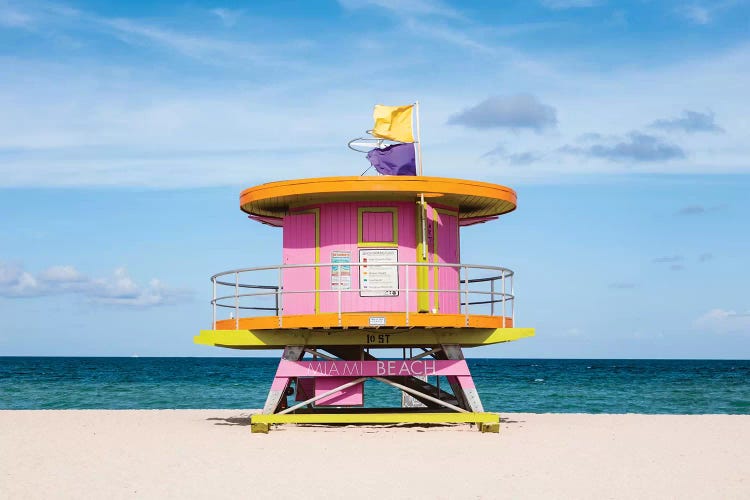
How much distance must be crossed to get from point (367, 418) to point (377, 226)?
3955 mm

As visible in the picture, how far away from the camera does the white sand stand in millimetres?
13031

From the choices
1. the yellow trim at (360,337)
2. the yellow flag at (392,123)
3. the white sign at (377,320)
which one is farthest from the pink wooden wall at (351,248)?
the yellow flag at (392,123)

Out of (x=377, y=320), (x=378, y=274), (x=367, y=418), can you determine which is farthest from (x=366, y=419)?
(x=378, y=274)

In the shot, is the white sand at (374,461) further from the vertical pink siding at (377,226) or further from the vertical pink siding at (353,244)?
the vertical pink siding at (377,226)

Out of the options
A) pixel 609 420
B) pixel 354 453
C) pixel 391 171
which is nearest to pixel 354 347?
pixel 391 171

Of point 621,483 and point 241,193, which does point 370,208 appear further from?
point 621,483

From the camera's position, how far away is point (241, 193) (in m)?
21.5

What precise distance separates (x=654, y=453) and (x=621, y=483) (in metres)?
3.71

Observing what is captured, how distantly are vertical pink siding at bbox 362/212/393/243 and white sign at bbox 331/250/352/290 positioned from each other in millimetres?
518

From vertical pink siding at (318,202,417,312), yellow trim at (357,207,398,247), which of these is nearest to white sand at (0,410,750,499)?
vertical pink siding at (318,202,417,312)

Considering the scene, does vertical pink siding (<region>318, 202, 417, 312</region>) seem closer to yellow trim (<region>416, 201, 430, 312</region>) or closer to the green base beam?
yellow trim (<region>416, 201, 430, 312</region>)

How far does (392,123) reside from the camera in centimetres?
2153

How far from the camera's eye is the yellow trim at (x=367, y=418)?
19.9m

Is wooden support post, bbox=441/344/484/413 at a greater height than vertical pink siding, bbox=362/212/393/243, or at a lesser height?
lesser
